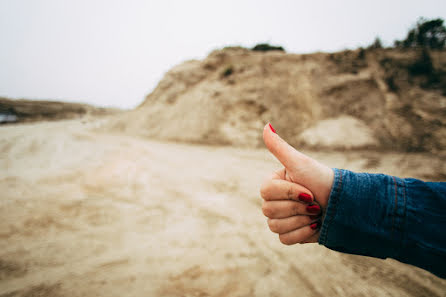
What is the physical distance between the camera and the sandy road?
1114mm

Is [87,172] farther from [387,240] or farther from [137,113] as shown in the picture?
[137,113]

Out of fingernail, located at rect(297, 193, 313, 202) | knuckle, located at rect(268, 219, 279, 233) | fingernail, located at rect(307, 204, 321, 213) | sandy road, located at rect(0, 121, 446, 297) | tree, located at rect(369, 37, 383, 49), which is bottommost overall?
sandy road, located at rect(0, 121, 446, 297)

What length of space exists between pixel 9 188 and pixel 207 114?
4805 mm

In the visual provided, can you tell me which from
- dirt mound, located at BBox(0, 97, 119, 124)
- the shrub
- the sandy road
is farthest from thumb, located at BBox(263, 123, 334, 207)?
dirt mound, located at BBox(0, 97, 119, 124)

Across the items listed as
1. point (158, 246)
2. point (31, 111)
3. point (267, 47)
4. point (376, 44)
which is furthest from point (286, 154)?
point (31, 111)

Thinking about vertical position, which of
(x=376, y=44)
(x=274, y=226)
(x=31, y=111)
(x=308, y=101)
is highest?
(x=376, y=44)

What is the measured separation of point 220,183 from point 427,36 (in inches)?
287

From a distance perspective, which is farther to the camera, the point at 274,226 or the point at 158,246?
the point at 158,246

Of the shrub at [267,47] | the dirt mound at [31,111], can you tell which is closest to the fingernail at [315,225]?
the shrub at [267,47]

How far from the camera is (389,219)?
752mm

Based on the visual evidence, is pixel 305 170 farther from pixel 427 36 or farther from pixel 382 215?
pixel 427 36

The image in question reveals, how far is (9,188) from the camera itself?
2.27 meters

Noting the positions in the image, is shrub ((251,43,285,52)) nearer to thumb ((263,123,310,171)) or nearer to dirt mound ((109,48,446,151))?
dirt mound ((109,48,446,151))

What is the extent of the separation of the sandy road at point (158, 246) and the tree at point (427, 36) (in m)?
4.39
